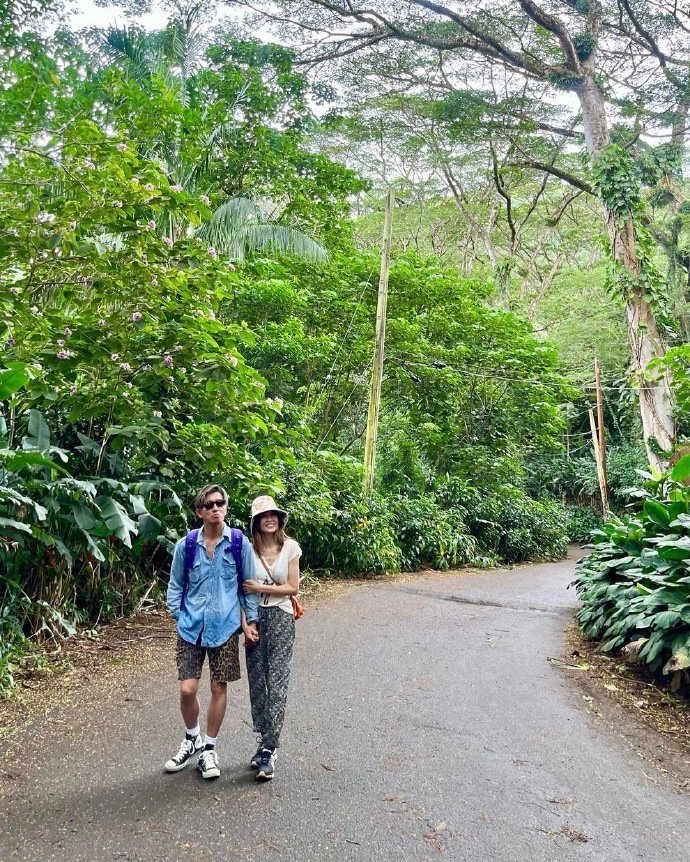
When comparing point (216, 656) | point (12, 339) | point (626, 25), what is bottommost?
point (216, 656)

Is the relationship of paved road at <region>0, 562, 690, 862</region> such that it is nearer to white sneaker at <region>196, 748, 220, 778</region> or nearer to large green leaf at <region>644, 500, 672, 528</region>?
white sneaker at <region>196, 748, 220, 778</region>

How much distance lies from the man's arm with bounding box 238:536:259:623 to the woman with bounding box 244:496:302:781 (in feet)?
0.08

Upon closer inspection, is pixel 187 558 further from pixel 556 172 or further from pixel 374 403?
pixel 556 172

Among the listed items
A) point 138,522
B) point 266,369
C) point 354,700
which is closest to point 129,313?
point 138,522

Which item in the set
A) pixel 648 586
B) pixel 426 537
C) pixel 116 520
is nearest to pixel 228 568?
pixel 116 520

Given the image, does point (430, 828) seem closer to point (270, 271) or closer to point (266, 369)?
point (266, 369)

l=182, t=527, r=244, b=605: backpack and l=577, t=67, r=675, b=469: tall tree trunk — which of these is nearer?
l=182, t=527, r=244, b=605: backpack

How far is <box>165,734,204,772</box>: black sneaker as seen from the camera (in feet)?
10.1

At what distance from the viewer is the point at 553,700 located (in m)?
4.67

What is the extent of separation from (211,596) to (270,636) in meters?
0.38

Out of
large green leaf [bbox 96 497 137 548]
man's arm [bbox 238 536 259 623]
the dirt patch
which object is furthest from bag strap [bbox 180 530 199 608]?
the dirt patch

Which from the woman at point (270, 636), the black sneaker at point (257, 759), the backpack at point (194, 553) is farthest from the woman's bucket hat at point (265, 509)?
the black sneaker at point (257, 759)

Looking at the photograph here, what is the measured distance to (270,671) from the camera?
3078 millimetres

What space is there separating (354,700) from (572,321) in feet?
73.1
